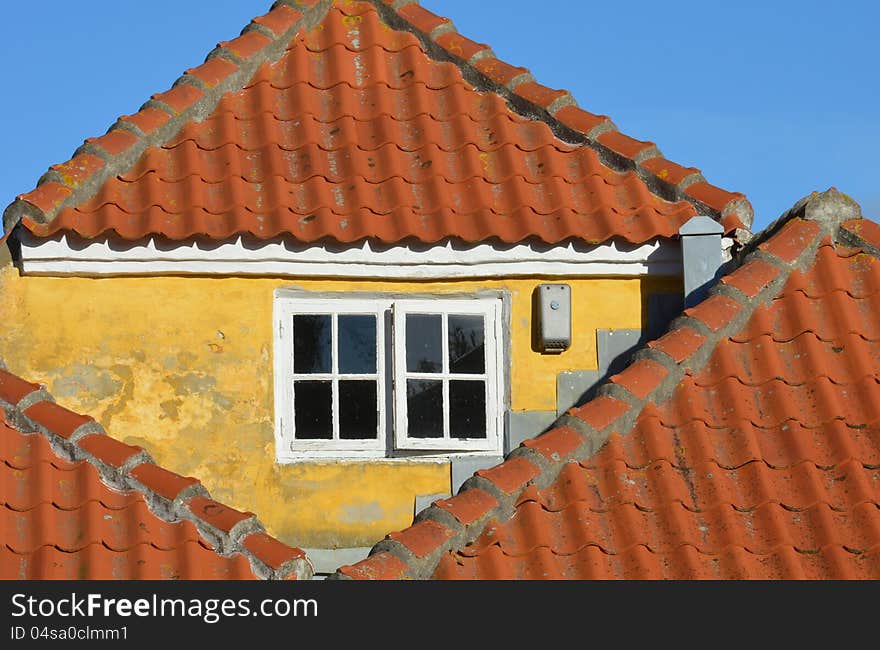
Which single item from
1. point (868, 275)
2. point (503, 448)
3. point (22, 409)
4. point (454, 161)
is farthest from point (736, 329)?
point (22, 409)

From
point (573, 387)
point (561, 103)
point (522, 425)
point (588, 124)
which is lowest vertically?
point (522, 425)

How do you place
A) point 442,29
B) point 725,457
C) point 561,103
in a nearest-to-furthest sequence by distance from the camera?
point 725,457, point 561,103, point 442,29

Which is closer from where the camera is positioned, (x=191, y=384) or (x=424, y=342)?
(x=191, y=384)

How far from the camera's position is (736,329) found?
984 centimetres

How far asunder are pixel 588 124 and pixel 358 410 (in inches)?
102

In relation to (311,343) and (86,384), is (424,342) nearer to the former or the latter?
(311,343)

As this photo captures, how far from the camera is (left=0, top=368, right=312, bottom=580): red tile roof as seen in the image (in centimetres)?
Result: 860

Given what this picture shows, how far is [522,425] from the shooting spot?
10.3 meters

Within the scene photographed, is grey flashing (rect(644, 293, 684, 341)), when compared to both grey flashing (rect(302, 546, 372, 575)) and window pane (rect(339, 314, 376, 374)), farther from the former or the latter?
grey flashing (rect(302, 546, 372, 575))

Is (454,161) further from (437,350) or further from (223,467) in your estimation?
(223,467)

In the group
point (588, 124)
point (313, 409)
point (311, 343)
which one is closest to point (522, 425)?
point (313, 409)

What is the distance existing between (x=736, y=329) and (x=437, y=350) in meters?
1.79

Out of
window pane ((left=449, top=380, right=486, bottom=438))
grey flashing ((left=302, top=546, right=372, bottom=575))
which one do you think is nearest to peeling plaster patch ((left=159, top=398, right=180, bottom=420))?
grey flashing ((left=302, top=546, right=372, bottom=575))

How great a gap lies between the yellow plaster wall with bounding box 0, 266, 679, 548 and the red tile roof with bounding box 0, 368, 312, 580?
2.11 feet
